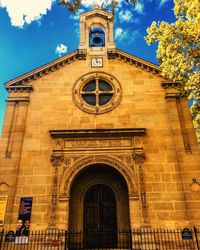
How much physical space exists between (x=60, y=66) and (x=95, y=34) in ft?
12.2

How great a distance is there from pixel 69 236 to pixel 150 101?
830cm

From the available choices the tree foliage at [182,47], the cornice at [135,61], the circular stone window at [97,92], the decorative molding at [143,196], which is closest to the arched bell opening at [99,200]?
the decorative molding at [143,196]

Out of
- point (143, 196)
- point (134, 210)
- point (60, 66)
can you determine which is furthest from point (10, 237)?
point (60, 66)

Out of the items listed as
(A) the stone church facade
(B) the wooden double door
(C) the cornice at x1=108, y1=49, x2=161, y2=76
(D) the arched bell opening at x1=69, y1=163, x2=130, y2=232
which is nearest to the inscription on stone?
(A) the stone church facade

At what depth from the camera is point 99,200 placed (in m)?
12.6

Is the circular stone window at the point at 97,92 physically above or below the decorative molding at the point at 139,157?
above

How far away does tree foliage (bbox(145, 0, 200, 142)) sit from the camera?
11773 millimetres

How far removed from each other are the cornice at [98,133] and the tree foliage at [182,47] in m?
3.22

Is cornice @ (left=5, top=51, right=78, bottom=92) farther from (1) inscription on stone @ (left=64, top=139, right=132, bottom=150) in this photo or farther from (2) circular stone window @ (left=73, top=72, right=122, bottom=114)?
(1) inscription on stone @ (left=64, top=139, right=132, bottom=150)

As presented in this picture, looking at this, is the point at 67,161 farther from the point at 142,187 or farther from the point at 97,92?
the point at 97,92

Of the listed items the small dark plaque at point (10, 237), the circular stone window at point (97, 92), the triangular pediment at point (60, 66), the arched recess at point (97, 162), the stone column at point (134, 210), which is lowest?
the small dark plaque at point (10, 237)

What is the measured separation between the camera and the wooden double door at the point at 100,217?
11.7 metres

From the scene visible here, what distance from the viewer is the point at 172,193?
11.5 m

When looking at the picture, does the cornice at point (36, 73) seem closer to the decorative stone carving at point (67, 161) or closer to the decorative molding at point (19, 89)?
the decorative molding at point (19, 89)
